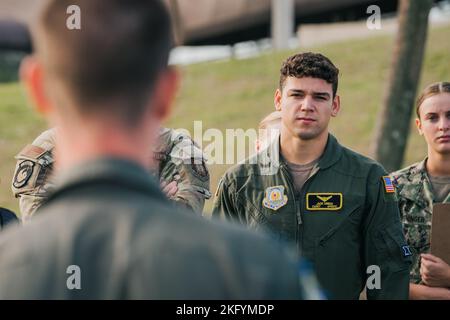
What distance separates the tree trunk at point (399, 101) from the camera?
1162cm

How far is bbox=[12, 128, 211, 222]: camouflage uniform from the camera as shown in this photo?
16.6ft

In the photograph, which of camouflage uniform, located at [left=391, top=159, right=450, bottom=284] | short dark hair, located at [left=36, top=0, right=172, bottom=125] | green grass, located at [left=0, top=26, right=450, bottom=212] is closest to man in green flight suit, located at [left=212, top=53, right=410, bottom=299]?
camouflage uniform, located at [left=391, top=159, right=450, bottom=284]

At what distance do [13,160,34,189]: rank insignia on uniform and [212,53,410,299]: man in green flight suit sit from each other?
1109 mm

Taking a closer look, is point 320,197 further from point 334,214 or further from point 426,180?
point 426,180

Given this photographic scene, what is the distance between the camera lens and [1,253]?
1586mm

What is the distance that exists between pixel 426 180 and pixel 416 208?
0.19 m

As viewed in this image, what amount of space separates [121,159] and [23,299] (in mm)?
306

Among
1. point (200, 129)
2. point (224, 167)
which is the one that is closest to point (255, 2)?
point (200, 129)

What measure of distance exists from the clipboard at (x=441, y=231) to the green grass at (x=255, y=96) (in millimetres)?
9720

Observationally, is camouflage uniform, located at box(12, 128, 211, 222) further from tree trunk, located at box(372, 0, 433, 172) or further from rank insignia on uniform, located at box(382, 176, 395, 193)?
tree trunk, located at box(372, 0, 433, 172)

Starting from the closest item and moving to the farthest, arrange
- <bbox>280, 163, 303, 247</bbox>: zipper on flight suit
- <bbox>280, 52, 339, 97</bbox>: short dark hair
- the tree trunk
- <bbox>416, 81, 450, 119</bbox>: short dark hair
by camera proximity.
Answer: <bbox>280, 163, 303, 247</bbox>: zipper on flight suit
<bbox>280, 52, 339, 97</bbox>: short dark hair
<bbox>416, 81, 450, 119</bbox>: short dark hair
the tree trunk

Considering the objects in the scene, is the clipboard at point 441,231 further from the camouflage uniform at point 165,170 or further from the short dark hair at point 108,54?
the short dark hair at point 108,54

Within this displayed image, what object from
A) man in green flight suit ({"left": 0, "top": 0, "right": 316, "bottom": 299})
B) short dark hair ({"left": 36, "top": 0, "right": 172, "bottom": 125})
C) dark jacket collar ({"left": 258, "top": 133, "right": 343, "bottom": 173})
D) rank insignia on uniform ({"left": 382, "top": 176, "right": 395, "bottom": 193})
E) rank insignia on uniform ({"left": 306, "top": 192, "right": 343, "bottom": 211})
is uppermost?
dark jacket collar ({"left": 258, "top": 133, "right": 343, "bottom": 173})

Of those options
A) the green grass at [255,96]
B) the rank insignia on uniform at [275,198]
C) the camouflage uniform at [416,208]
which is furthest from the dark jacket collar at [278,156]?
the green grass at [255,96]
